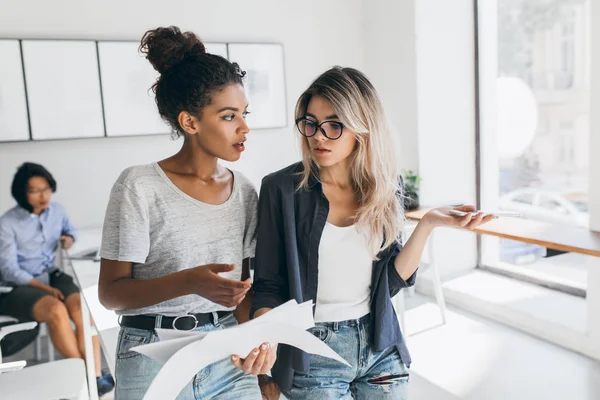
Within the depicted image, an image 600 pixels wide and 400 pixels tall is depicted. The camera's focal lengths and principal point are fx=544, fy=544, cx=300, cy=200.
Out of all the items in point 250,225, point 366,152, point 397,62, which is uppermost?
point 397,62

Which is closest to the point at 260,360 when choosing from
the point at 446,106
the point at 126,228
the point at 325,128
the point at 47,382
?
the point at 126,228

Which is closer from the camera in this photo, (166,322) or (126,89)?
(166,322)

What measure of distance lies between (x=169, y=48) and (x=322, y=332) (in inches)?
29.1

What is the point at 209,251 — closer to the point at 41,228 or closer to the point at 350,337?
the point at 350,337

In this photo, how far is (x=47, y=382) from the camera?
1.86 meters

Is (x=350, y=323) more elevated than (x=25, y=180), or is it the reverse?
(x=25, y=180)

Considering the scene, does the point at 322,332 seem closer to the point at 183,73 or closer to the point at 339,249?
the point at 339,249

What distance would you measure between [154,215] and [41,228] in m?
2.63

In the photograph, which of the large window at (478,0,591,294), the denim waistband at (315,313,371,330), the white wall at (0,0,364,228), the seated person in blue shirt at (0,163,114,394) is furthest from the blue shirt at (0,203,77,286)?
the large window at (478,0,591,294)

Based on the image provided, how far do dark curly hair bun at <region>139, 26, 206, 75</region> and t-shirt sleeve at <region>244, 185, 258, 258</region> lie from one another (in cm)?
32

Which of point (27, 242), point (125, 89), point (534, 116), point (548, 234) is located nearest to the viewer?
point (548, 234)

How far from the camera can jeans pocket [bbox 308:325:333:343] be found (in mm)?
1311

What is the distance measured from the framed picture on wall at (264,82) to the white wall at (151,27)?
0.24 ft

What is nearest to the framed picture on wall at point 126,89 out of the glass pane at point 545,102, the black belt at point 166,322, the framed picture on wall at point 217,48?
the framed picture on wall at point 217,48
